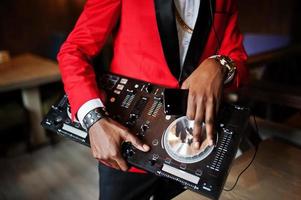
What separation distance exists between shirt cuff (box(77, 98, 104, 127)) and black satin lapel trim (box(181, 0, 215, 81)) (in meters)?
0.24

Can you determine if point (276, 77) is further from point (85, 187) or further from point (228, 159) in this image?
point (228, 159)

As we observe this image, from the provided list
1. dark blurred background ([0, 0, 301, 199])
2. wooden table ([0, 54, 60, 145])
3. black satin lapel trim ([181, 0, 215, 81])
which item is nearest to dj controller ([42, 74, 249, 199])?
black satin lapel trim ([181, 0, 215, 81])

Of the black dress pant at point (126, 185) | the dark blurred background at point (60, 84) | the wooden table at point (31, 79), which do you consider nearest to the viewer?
the black dress pant at point (126, 185)

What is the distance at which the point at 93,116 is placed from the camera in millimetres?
677

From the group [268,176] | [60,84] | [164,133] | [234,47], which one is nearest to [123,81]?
[164,133]

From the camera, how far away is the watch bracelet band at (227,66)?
71 centimetres

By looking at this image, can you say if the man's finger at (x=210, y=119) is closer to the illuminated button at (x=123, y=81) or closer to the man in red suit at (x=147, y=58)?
the man in red suit at (x=147, y=58)

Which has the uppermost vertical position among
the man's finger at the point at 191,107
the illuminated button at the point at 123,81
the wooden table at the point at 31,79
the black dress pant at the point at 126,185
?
the man's finger at the point at 191,107

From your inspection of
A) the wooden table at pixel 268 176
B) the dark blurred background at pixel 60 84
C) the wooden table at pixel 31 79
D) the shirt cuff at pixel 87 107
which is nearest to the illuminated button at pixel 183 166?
the wooden table at pixel 268 176

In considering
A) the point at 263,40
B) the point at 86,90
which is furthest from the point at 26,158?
the point at 263,40

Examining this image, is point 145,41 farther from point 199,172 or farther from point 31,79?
point 31,79

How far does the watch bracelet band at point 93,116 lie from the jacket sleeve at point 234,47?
334 millimetres

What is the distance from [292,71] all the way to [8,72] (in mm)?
1979

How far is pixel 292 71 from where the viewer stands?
214cm
